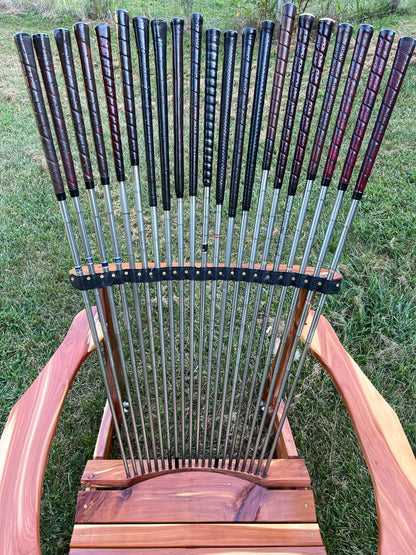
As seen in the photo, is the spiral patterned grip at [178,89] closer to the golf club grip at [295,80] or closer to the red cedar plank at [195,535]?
the golf club grip at [295,80]

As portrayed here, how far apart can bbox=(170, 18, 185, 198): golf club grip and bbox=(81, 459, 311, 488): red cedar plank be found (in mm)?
976

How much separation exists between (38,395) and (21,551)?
15.8 inches

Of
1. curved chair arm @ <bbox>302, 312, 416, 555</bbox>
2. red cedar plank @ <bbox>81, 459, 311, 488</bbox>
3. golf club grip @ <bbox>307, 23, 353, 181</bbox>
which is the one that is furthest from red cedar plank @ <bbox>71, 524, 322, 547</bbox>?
golf club grip @ <bbox>307, 23, 353, 181</bbox>

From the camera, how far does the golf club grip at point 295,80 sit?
0.89 m

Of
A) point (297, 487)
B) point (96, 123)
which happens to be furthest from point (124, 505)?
point (96, 123)

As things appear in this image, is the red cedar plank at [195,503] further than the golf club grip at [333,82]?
Yes

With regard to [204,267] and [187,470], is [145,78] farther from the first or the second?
[187,470]

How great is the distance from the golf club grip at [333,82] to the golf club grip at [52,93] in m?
0.56

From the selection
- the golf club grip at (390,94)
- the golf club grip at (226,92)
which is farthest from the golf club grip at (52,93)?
the golf club grip at (390,94)

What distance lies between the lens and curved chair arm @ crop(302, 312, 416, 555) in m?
1.01

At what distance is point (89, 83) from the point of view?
906 mm

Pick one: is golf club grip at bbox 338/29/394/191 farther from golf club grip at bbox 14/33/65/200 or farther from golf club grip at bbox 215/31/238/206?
golf club grip at bbox 14/33/65/200

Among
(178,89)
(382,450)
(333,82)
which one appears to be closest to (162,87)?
(178,89)

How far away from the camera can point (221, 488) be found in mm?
1453
